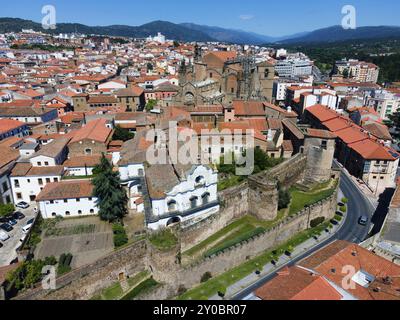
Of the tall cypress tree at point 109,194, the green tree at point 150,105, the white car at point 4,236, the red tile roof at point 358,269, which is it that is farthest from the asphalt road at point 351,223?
the green tree at point 150,105

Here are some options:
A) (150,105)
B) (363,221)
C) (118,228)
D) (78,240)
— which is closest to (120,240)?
(118,228)

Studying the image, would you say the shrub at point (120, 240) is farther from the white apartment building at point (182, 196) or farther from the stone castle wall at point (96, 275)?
the white apartment building at point (182, 196)

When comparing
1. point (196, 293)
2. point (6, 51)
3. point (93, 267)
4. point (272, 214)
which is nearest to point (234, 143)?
point (272, 214)

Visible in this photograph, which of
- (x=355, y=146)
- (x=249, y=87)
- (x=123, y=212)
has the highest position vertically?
(x=249, y=87)

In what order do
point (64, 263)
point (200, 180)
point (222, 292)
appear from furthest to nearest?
point (200, 180), point (64, 263), point (222, 292)

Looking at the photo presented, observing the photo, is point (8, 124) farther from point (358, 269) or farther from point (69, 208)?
point (358, 269)

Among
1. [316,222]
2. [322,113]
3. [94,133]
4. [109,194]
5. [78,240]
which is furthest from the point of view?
[322,113]
